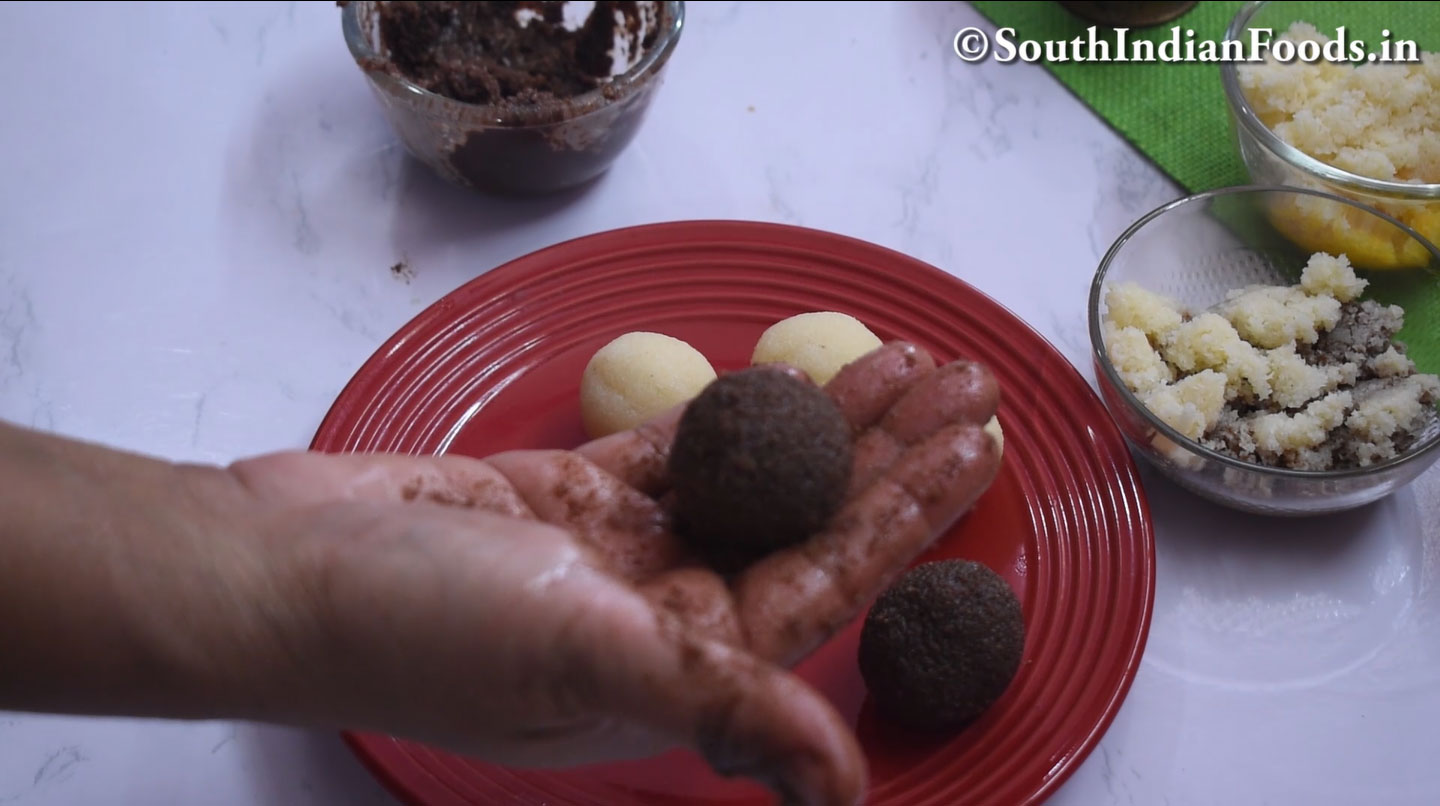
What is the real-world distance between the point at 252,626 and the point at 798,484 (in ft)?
1.81

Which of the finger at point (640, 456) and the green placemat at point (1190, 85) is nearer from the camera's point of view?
the finger at point (640, 456)

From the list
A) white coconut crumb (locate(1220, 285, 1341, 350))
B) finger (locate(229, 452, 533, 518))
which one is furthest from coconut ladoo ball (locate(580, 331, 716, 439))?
white coconut crumb (locate(1220, 285, 1341, 350))

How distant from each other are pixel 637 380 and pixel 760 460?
55 cm

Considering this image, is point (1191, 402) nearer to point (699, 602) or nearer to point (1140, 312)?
point (1140, 312)

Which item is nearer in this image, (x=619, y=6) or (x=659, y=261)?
(x=659, y=261)

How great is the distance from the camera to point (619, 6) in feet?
6.89

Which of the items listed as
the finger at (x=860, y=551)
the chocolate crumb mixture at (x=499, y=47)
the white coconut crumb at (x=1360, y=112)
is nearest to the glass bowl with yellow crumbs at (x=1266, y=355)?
the white coconut crumb at (x=1360, y=112)

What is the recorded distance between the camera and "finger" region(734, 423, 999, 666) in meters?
1.11

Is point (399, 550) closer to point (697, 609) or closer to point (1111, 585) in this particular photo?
point (697, 609)

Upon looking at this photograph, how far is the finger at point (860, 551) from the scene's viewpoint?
1113 millimetres

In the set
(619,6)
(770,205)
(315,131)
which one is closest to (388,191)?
(315,131)

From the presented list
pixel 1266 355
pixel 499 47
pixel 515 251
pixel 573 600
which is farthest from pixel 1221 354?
pixel 499 47

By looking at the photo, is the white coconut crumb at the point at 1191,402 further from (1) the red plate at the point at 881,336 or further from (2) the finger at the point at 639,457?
(2) the finger at the point at 639,457

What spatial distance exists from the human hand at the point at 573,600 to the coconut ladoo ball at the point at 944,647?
0.21 metres
